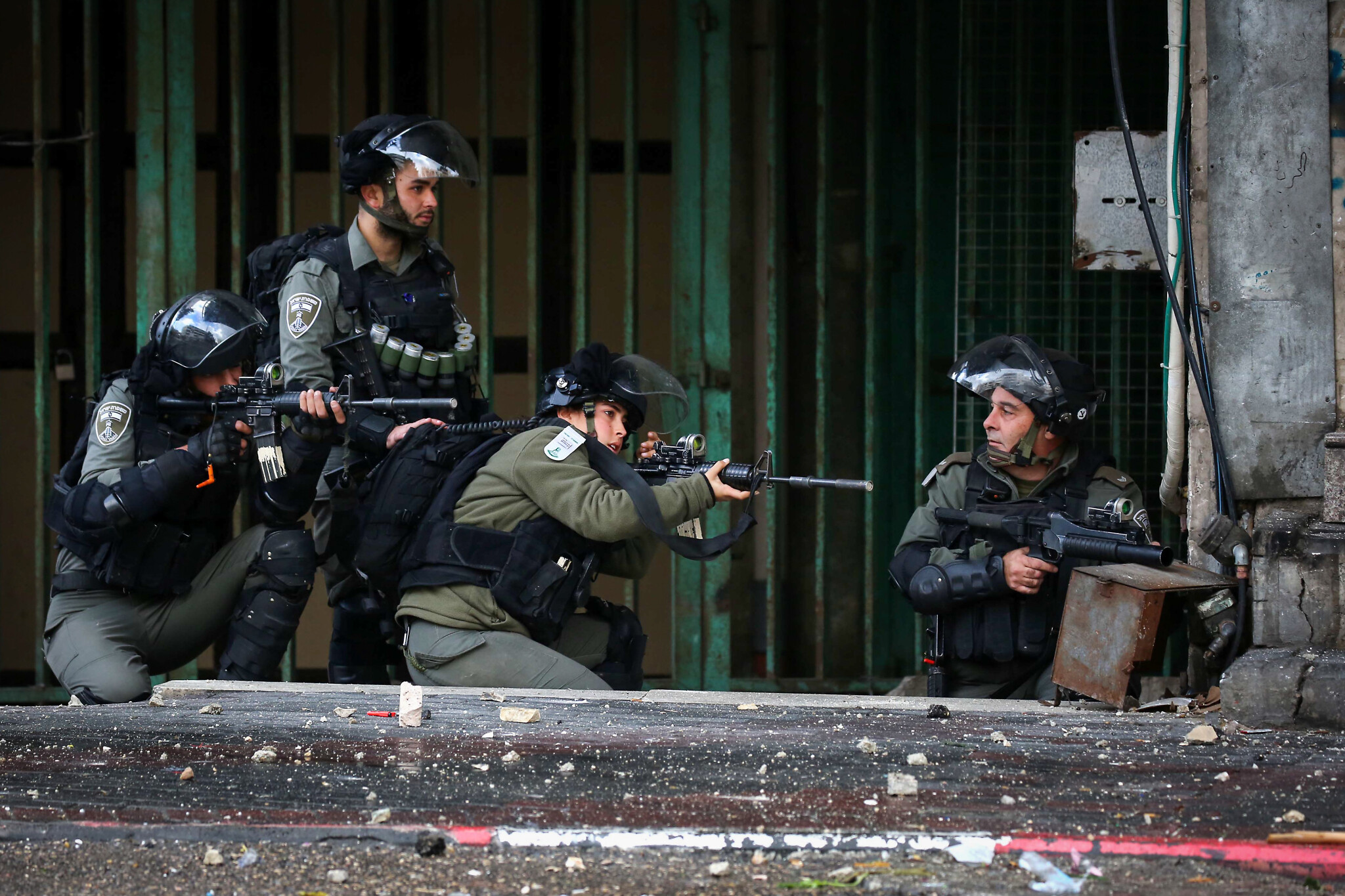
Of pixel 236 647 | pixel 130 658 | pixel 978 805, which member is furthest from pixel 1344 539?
pixel 130 658

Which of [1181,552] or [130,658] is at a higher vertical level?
[1181,552]

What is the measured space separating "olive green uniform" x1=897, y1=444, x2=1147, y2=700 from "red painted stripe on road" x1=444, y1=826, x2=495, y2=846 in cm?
185

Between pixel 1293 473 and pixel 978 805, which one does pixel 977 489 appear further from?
pixel 978 805

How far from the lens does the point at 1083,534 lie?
3.79m

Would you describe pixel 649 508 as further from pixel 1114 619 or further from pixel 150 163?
pixel 150 163

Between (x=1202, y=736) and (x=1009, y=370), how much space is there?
3.94 feet

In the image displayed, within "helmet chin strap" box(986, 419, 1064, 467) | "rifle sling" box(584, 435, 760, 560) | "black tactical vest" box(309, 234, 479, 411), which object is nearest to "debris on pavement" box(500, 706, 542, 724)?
"rifle sling" box(584, 435, 760, 560)

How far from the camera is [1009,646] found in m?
4.00

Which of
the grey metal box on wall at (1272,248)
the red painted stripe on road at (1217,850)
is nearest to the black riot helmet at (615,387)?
the grey metal box on wall at (1272,248)

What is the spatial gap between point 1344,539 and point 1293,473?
24 centimetres

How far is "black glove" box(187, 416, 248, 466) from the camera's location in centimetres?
432

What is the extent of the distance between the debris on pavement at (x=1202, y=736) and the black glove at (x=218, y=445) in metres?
2.79

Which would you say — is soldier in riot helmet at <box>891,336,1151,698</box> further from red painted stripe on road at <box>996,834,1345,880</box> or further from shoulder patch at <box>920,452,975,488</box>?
red painted stripe on road at <box>996,834,1345,880</box>

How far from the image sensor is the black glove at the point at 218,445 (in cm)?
432
